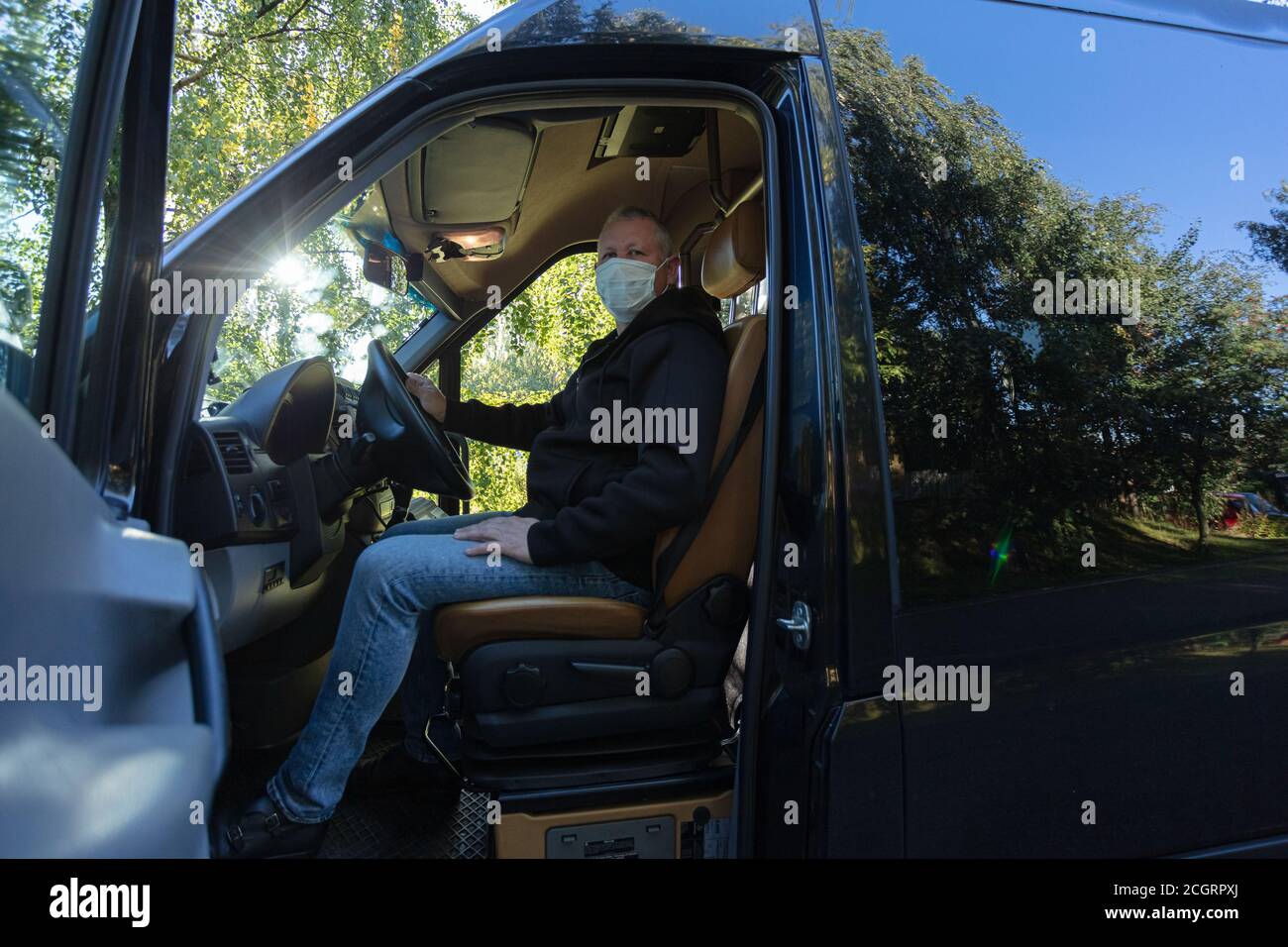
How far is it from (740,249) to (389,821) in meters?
1.51

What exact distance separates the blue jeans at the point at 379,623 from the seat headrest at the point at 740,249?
2.47 ft

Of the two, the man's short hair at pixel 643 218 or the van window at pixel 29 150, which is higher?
the man's short hair at pixel 643 218

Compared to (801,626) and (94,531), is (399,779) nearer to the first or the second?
(801,626)

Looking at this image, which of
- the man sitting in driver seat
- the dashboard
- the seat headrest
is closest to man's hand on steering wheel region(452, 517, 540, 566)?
the man sitting in driver seat

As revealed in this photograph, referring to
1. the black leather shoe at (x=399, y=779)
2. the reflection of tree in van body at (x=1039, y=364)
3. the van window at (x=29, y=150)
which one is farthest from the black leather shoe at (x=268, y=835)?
the reflection of tree in van body at (x=1039, y=364)

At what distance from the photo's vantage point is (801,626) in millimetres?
1541

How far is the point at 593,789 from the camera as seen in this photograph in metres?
1.82

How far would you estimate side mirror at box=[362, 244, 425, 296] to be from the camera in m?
2.55

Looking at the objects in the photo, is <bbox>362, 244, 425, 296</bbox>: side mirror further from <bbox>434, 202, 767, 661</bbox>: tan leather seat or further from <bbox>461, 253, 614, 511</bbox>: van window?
<bbox>434, 202, 767, 661</bbox>: tan leather seat

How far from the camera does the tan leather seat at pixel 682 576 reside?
188 cm

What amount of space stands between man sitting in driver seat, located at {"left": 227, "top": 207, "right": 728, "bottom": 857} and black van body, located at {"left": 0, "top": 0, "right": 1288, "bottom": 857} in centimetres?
29

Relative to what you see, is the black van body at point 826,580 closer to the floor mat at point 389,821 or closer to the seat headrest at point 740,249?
the seat headrest at point 740,249
